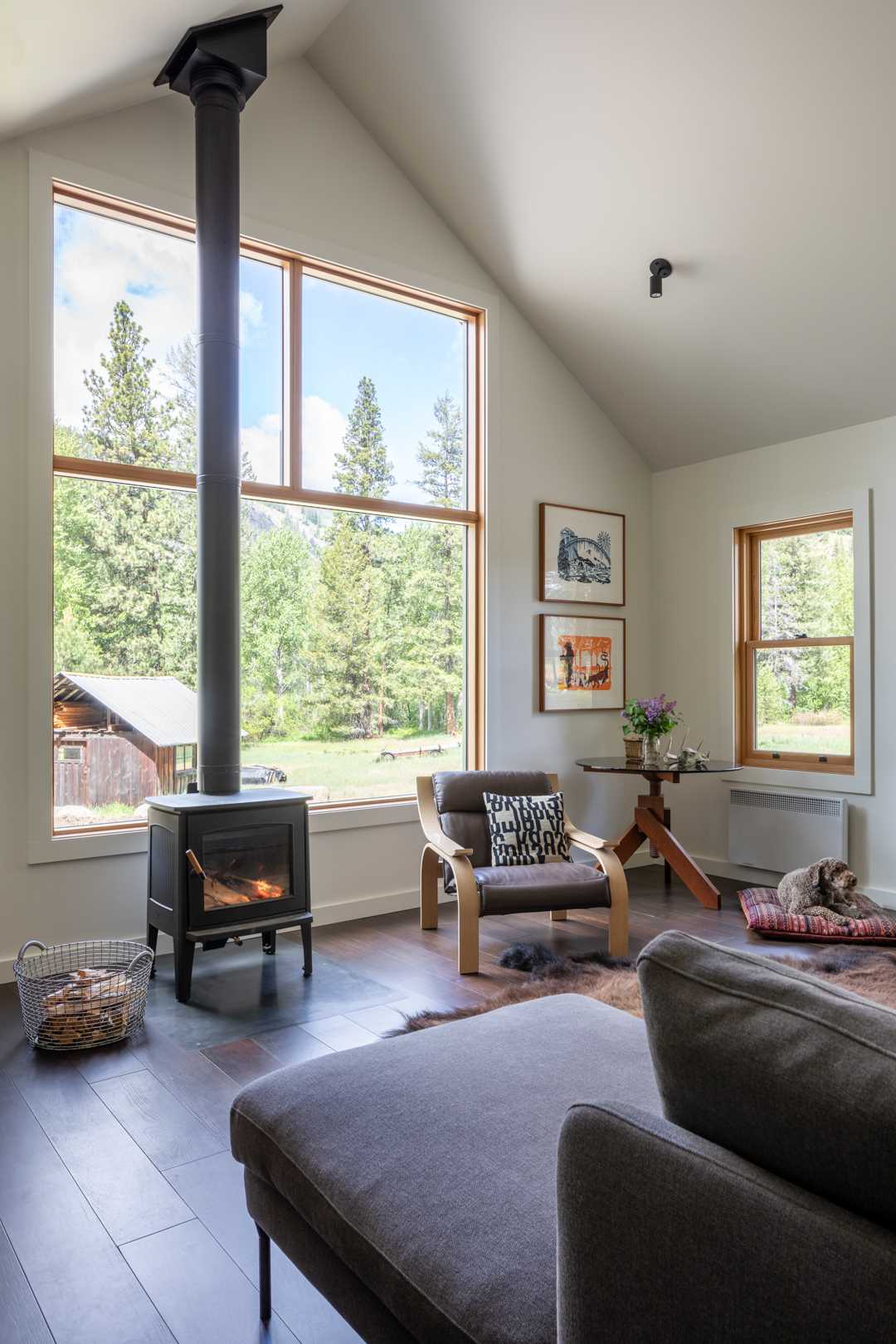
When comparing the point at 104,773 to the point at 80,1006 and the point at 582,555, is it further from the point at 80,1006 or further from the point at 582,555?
the point at 582,555

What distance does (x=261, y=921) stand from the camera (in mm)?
3729

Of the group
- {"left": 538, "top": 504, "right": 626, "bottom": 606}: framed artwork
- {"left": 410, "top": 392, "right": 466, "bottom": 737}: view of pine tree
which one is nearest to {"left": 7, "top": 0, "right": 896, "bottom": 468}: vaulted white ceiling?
{"left": 538, "top": 504, "right": 626, "bottom": 606}: framed artwork

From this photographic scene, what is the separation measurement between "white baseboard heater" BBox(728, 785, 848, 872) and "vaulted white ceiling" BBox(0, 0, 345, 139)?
15.6 feet

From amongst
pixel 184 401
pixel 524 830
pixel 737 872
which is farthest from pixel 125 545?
pixel 737 872

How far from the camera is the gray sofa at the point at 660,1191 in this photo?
0.85 meters

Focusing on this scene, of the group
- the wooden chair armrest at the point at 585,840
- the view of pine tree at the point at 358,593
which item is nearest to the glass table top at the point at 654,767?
the wooden chair armrest at the point at 585,840

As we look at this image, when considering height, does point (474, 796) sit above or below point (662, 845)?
above

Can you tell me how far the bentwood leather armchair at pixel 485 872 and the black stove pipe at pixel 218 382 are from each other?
1.07m

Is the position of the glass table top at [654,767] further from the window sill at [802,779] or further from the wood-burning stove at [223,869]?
the wood-burning stove at [223,869]

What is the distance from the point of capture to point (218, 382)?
12.8 ft

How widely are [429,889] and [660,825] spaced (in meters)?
1.46

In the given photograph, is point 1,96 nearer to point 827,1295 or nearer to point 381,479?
point 381,479

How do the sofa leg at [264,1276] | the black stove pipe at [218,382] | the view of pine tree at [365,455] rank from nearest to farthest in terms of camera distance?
the sofa leg at [264,1276], the black stove pipe at [218,382], the view of pine tree at [365,455]

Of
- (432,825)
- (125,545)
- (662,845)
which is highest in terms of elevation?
(125,545)
